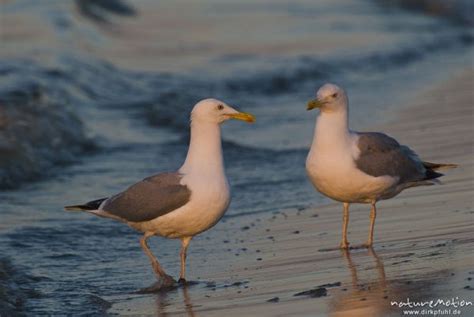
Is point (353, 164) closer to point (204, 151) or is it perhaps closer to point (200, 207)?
point (204, 151)

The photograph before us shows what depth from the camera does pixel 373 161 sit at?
27.0ft

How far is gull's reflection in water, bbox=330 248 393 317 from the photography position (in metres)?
6.12

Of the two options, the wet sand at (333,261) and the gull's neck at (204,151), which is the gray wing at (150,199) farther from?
the wet sand at (333,261)

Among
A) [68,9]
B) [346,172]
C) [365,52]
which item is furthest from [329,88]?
[68,9]

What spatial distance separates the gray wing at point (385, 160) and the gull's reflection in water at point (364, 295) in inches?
39.8

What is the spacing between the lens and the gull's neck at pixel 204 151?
7.66 metres

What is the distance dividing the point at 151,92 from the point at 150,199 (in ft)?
32.4

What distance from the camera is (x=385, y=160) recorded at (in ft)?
27.3

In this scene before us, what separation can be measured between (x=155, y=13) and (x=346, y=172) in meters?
18.3

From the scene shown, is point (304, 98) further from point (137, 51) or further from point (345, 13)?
point (345, 13)

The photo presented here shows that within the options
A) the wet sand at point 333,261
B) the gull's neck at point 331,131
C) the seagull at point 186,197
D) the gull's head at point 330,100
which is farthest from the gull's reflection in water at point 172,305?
the gull's head at point 330,100

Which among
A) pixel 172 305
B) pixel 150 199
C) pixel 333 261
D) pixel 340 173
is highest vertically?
pixel 340 173

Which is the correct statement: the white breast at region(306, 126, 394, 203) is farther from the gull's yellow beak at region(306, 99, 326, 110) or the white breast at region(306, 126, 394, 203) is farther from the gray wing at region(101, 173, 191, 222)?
the gray wing at region(101, 173, 191, 222)

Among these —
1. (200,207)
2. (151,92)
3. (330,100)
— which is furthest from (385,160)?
(151,92)
